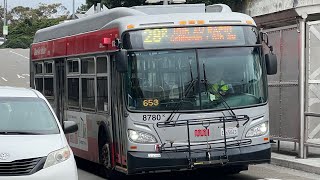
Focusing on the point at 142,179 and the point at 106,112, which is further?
the point at 142,179

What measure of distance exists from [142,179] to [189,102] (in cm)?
250

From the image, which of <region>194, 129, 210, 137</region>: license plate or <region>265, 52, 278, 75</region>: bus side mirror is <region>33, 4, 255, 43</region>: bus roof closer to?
<region>265, 52, 278, 75</region>: bus side mirror

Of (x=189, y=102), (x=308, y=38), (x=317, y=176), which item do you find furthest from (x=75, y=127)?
(x=308, y=38)

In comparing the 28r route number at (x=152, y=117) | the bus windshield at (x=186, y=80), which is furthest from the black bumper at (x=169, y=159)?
the bus windshield at (x=186, y=80)

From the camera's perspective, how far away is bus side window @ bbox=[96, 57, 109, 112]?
439 inches

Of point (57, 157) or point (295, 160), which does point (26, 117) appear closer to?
point (57, 157)

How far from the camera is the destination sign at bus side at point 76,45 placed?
438 inches

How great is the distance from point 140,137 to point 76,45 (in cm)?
371

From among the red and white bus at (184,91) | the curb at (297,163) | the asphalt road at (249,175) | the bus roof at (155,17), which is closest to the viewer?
the red and white bus at (184,91)

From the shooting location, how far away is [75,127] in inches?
346

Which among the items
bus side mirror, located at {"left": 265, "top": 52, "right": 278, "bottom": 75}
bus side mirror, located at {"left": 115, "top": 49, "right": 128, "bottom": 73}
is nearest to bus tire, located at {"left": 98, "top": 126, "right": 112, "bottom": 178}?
bus side mirror, located at {"left": 115, "top": 49, "right": 128, "bottom": 73}

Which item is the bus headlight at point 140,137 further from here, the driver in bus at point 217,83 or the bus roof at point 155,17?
the bus roof at point 155,17

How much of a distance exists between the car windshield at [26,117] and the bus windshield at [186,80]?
172cm

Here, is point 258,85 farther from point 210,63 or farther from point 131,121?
point 131,121
